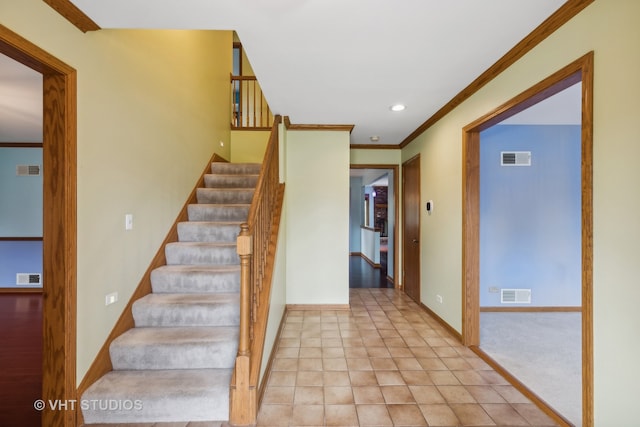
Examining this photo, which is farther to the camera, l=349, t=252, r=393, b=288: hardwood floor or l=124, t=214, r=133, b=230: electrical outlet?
l=349, t=252, r=393, b=288: hardwood floor

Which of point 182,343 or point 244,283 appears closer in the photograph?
point 244,283

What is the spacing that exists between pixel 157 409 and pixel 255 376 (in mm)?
655

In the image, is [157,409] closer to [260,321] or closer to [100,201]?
[260,321]

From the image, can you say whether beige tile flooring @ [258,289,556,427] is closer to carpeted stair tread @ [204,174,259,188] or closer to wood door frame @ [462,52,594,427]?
wood door frame @ [462,52,594,427]

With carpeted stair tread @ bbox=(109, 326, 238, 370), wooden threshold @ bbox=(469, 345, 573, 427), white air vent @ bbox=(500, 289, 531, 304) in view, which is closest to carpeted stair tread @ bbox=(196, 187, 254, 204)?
carpeted stair tread @ bbox=(109, 326, 238, 370)

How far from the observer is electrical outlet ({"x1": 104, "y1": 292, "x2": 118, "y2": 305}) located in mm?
2081

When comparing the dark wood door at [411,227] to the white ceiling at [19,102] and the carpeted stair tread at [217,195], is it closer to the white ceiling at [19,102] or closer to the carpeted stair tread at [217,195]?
the carpeted stair tread at [217,195]

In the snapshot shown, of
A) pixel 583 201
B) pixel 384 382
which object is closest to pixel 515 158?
pixel 583 201

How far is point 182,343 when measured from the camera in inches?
83.1

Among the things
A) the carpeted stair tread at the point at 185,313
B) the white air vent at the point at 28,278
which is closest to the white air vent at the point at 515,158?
the carpeted stair tread at the point at 185,313

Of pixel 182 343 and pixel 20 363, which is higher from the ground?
pixel 182 343

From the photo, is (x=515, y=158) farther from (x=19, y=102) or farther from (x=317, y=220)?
(x=19, y=102)

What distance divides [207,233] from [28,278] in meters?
4.02

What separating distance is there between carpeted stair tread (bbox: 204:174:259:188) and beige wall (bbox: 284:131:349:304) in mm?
558
